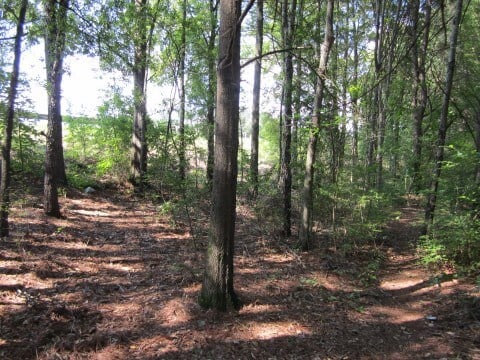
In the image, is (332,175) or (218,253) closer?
(218,253)

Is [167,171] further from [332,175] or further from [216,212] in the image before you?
[332,175]

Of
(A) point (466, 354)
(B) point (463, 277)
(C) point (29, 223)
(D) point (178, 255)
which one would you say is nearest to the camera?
(A) point (466, 354)

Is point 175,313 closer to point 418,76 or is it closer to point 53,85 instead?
point 53,85

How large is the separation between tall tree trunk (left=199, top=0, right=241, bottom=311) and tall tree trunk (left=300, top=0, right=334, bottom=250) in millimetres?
3049

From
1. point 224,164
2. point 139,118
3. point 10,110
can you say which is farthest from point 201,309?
point 139,118

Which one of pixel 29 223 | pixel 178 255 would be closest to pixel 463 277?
pixel 178 255

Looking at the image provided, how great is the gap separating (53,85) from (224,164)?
5923mm

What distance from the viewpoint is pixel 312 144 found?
7.51 metres

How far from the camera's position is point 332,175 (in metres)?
7.84

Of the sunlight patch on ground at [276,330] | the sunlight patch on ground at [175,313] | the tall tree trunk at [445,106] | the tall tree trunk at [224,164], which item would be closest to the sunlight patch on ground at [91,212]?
the sunlight patch on ground at [175,313]

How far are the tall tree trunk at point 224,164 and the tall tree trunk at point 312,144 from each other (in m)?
3.05

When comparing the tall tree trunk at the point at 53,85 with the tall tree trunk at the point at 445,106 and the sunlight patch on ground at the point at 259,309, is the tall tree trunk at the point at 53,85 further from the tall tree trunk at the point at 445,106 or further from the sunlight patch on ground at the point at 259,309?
the tall tree trunk at the point at 445,106

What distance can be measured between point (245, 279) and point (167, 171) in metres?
3.11

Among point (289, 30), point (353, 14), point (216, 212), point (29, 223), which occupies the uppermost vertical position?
point (353, 14)
